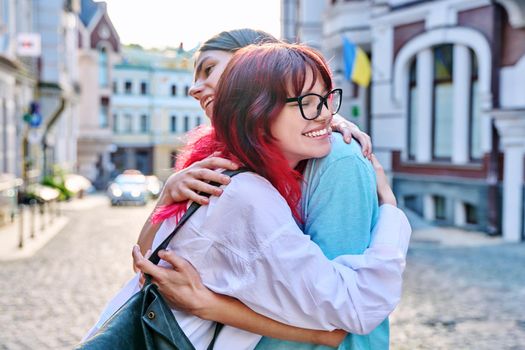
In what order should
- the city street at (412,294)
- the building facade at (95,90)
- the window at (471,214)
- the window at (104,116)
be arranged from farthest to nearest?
the window at (104,116)
the building facade at (95,90)
the window at (471,214)
the city street at (412,294)

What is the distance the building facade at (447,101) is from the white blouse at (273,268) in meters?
12.5

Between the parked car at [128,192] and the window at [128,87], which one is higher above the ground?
the window at [128,87]

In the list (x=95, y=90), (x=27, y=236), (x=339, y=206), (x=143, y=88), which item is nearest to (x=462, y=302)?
(x=339, y=206)

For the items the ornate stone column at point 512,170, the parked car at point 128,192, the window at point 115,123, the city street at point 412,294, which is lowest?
the parked car at point 128,192

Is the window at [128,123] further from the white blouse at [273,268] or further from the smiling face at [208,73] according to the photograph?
the white blouse at [273,268]

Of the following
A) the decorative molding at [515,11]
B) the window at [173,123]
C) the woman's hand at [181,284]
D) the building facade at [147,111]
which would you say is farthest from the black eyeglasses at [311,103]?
the window at [173,123]

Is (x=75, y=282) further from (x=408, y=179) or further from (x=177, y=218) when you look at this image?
(x=408, y=179)

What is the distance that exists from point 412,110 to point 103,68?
38055 mm

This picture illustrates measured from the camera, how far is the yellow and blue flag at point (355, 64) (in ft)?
63.2

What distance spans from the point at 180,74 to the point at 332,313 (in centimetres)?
6467

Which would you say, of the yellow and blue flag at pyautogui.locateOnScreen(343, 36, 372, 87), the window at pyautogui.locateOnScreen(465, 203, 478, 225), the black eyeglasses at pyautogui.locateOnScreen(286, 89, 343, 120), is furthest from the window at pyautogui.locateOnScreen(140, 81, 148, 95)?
the black eyeglasses at pyautogui.locateOnScreen(286, 89, 343, 120)

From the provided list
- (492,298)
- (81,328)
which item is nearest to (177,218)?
(81,328)

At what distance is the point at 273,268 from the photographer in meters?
1.81

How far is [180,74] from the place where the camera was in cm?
6544
